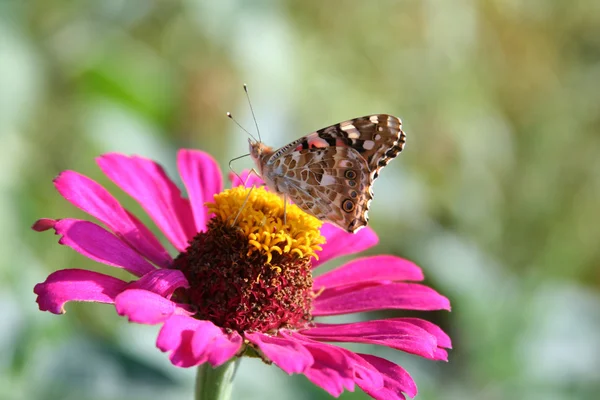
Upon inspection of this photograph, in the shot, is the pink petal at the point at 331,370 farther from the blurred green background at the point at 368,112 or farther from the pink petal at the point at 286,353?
the blurred green background at the point at 368,112

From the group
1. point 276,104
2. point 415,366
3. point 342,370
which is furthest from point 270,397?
point 276,104

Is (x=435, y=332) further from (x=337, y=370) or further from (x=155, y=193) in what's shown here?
(x=155, y=193)

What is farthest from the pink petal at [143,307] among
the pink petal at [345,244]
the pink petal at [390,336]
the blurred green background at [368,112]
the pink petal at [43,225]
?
the blurred green background at [368,112]

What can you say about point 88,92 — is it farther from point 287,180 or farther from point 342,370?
point 342,370

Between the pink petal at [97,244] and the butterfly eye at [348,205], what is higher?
the butterfly eye at [348,205]

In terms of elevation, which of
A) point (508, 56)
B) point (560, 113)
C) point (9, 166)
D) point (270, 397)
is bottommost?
point (270, 397)

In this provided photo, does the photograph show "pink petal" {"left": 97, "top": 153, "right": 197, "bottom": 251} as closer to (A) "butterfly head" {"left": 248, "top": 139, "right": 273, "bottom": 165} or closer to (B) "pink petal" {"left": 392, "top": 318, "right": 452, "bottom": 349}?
(A) "butterfly head" {"left": 248, "top": 139, "right": 273, "bottom": 165}

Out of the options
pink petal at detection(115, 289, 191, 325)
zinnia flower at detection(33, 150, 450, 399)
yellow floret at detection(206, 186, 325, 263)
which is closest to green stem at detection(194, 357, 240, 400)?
zinnia flower at detection(33, 150, 450, 399)
